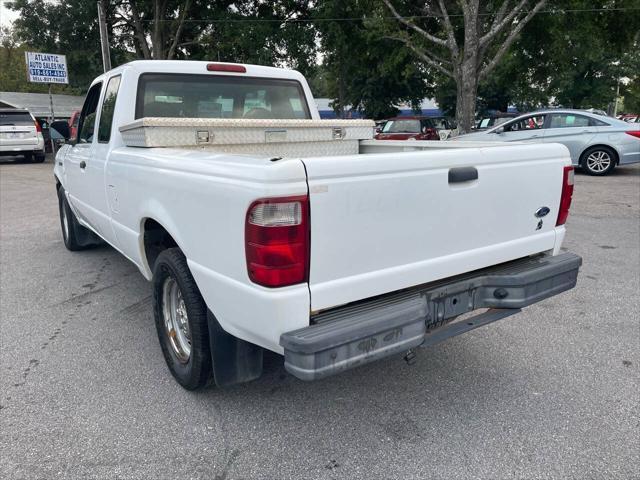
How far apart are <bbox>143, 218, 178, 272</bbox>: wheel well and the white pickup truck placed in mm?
13

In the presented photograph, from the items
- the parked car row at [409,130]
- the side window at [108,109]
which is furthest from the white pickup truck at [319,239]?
the parked car row at [409,130]

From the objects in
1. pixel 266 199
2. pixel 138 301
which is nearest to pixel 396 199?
pixel 266 199

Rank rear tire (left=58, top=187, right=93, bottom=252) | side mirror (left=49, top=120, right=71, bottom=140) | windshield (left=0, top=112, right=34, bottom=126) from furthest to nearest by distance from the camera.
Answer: windshield (left=0, top=112, right=34, bottom=126) < rear tire (left=58, top=187, right=93, bottom=252) < side mirror (left=49, top=120, right=71, bottom=140)

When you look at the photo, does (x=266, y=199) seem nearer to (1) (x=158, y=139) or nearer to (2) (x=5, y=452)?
(1) (x=158, y=139)

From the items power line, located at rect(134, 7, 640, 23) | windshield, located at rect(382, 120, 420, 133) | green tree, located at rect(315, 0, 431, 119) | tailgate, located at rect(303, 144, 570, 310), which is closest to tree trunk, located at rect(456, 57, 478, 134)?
windshield, located at rect(382, 120, 420, 133)

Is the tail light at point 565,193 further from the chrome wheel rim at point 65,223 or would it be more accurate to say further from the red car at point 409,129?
the red car at point 409,129

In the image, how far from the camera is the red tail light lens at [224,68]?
4.24 m

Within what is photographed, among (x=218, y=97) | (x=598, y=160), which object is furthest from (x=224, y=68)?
(x=598, y=160)

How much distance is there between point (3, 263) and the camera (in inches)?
231

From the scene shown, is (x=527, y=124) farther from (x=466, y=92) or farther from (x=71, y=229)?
(x=71, y=229)

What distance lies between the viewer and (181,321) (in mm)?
3123

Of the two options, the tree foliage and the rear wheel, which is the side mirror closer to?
the rear wheel

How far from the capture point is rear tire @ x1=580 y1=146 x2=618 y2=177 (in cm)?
1220

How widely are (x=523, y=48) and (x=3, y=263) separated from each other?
21498 mm
